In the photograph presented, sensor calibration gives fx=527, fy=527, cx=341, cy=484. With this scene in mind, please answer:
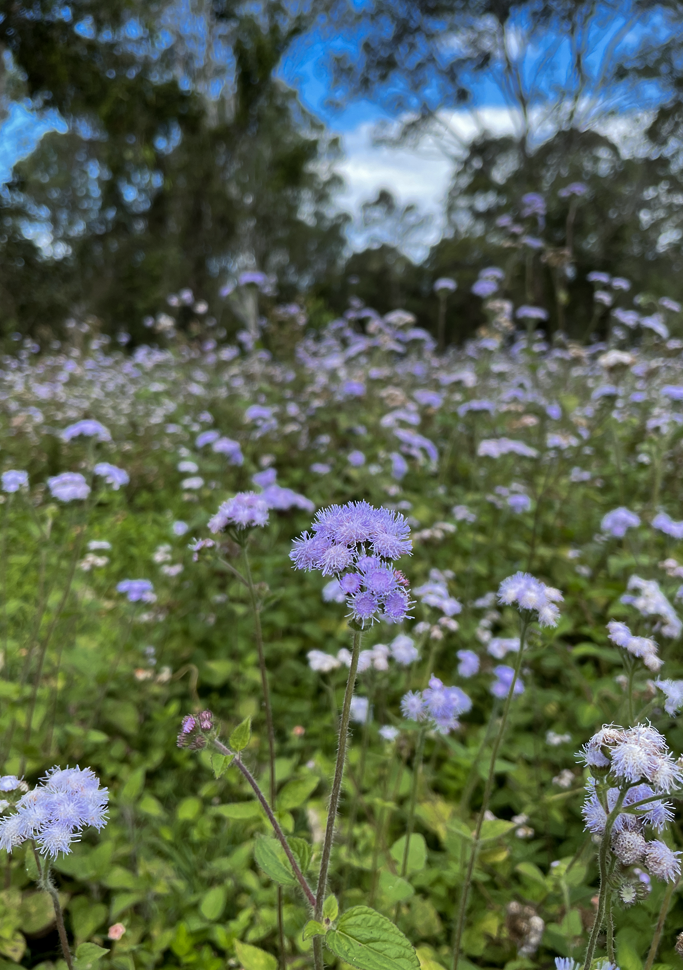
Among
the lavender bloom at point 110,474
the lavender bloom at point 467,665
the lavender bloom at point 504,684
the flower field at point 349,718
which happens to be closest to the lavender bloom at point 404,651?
the flower field at point 349,718

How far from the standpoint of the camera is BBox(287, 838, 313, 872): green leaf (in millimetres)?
1097

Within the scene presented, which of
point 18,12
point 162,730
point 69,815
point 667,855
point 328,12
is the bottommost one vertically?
point 162,730

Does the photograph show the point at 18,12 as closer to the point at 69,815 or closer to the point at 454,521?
the point at 454,521

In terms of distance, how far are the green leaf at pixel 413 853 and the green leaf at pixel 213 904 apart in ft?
1.87

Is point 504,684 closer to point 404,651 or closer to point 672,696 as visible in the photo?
point 404,651

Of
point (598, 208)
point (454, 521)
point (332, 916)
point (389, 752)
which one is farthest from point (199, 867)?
point (598, 208)

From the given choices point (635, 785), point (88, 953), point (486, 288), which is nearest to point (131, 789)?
point (88, 953)

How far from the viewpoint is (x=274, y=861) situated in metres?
1.08

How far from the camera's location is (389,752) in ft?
5.90

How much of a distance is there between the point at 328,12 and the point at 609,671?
1965cm

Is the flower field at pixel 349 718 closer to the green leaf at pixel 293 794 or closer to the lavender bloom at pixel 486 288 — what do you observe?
the green leaf at pixel 293 794

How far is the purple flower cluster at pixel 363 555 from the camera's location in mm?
943

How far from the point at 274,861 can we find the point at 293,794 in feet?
1.42

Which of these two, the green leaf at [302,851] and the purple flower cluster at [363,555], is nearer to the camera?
the purple flower cluster at [363,555]
